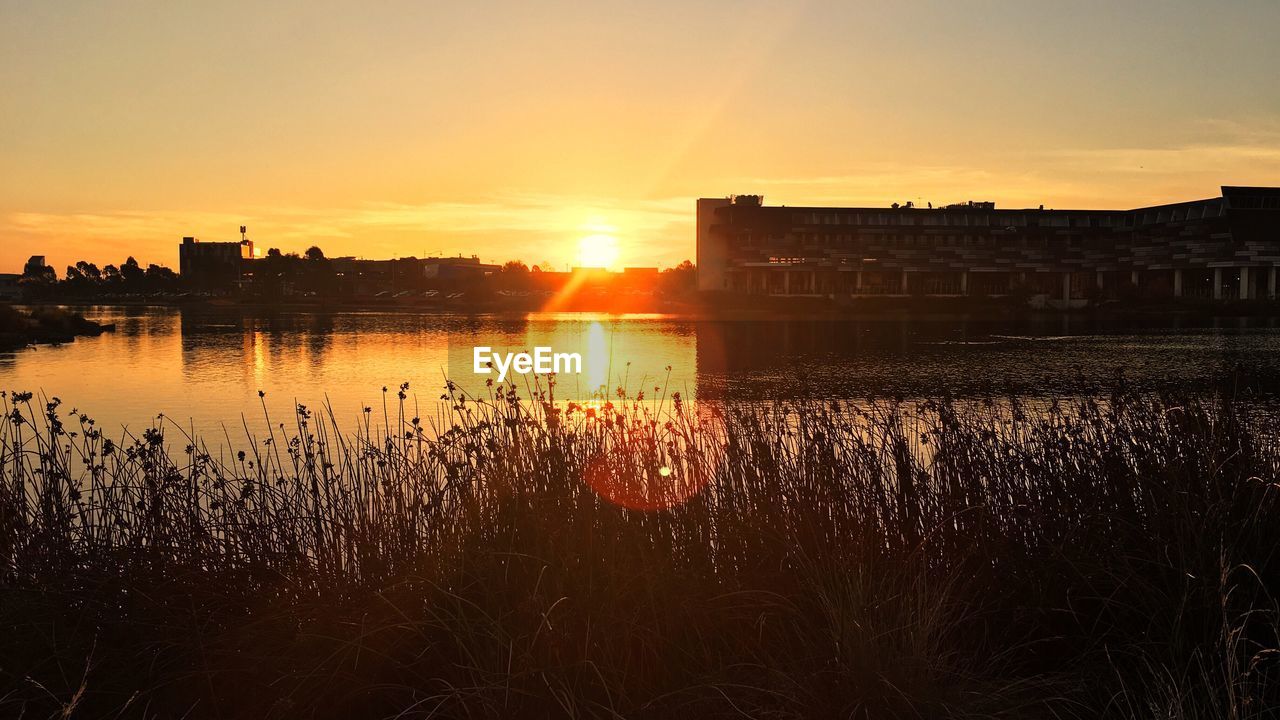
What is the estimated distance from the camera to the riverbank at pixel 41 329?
2052 inches

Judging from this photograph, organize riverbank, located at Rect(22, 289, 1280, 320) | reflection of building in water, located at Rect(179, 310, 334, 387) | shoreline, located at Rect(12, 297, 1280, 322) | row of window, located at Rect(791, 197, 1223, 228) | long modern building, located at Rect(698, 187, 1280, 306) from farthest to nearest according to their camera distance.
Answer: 1. row of window, located at Rect(791, 197, 1223, 228)
2. long modern building, located at Rect(698, 187, 1280, 306)
3. riverbank, located at Rect(22, 289, 1280, 320)
4. shoreline, located at Rect(12, 297, 1280, 322)
5. reflection of building in water, located at Rect(179, 310, 334, 387)

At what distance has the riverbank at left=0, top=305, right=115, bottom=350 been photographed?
171ft

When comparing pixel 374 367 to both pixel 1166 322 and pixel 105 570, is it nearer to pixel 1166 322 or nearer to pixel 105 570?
pixel 105 570

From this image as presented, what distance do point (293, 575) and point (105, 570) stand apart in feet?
3.80

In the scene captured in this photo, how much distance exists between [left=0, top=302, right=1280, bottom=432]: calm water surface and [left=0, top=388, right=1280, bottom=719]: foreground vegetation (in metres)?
5.91

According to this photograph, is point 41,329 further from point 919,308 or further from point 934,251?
point 934,251

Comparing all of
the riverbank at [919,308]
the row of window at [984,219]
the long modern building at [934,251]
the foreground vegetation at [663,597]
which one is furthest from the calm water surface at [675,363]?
the row of window at [984,219]

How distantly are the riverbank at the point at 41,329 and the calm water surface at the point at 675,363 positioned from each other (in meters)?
1.90

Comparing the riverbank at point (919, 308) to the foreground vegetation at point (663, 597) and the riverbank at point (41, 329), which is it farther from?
the foreground vegetation at point (663, 597)

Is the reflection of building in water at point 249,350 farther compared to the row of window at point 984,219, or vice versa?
the row of window at point 984,219

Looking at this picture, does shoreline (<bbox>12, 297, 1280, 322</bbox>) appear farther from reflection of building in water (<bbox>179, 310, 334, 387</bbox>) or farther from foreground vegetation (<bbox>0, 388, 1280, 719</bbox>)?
foreground vegetation (<bbox>0, 388, 1280, 719</bbox>)

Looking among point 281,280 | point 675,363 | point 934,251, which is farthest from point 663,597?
point 281,280

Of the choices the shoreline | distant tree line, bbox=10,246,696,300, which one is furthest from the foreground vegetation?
distant tree line, bbox=10,246,696,300

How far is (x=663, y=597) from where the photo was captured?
5.86 m
